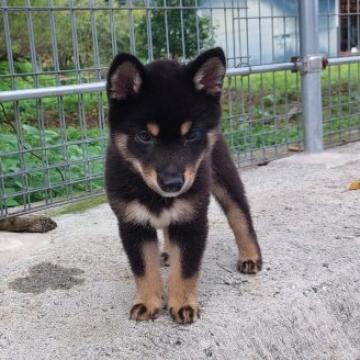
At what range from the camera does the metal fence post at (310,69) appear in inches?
203

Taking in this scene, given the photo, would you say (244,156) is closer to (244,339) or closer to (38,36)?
(38,36)

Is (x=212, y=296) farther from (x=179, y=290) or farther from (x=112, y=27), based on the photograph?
(x=112, y=27)

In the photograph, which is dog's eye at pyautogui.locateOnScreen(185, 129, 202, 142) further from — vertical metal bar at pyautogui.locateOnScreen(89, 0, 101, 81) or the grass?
vertical metal bar at pyautogui.locateOnScreen(89, 0, 101, 81)

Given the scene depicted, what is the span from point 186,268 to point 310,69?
329 centimetres

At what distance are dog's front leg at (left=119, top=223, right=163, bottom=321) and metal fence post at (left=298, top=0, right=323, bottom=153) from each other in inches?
125

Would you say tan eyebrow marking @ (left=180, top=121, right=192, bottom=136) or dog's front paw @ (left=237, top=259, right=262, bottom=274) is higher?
tan eyebrow marking @ (left=180, top=121, right=192, bottom=136)

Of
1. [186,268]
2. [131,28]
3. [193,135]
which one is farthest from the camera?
[131,28]

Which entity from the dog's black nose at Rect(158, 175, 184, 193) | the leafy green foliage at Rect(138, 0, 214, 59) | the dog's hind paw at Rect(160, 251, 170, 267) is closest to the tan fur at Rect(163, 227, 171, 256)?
the dog's hind paw at Rect(160, 251, 170, 267)

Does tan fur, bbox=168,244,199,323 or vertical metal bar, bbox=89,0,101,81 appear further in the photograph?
vertical metal bar, bbox=89,0,101,81

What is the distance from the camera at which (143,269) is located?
2451mm

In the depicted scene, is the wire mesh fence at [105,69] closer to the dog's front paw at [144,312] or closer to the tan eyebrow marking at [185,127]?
the dog's front paw at [144,312]

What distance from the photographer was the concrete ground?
2303 millimetres

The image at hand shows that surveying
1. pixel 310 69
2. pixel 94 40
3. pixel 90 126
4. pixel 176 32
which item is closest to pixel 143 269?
pixel 94 40

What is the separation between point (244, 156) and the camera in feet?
17.5
